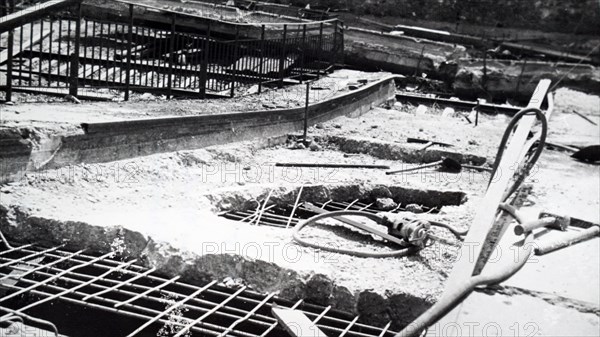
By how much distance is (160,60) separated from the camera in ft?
38.6

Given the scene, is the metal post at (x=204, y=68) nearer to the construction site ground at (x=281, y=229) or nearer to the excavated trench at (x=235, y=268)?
the construction site ground at (x=281, y=229)

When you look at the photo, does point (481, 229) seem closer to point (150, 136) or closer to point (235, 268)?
point (235, 268)

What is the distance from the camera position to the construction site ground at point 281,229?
4016 millimetres

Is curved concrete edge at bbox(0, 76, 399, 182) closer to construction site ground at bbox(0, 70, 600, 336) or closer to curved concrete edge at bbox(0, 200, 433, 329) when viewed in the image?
construction site ground at bbox(0, 70, 600, 336)

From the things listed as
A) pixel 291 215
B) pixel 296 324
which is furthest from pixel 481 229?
pixel 291 215

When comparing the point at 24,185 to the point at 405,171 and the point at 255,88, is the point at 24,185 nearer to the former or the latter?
the point at 405,171

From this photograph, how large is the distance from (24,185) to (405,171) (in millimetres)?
4679

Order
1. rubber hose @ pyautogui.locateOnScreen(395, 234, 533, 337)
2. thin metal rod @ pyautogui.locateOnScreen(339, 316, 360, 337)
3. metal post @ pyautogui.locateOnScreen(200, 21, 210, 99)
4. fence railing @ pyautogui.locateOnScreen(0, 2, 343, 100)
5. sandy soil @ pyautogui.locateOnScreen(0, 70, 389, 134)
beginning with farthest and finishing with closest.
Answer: metal post @ pyautogui.locateOnScreen(200, 21, 210, 99)
fence railing @ pyautogui.locateOnScreen(0, 2, 343, 100)
sandy soil @ pyautogui.locateOnScreen(0, 70, 389, 134)
thin metal rod @ pyautogui.locateOnScreen(339, 316, 360, 337)
rubber hose @ pyautogui.locateOnScreen(395, 234, 533, 337)

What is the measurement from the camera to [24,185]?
17.2 ft

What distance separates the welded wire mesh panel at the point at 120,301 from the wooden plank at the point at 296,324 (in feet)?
0.72

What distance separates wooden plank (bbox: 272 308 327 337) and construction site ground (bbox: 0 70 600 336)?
69 centimetres

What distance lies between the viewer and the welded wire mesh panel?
3.74 meters

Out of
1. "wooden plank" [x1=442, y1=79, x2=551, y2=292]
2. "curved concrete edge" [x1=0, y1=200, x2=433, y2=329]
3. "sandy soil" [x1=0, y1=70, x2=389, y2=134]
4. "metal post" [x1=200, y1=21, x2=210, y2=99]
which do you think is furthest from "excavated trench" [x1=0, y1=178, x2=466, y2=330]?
"metal post" [x1=200, y1=21, x2=210, y2=99]

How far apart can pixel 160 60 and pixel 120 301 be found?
791 centimetres
